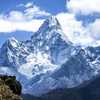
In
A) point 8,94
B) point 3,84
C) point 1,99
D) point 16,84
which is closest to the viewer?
point 1,99

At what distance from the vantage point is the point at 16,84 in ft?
257

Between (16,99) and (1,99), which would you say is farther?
(16,99)

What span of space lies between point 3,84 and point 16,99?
4.89 m

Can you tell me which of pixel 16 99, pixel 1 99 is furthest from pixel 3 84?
pixel 1 99

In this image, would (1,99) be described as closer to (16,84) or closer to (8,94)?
(8,94)

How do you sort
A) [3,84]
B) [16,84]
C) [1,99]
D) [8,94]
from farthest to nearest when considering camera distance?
1. [16,84]
2. [3,84]
3. [8,94]
4. [1,99]

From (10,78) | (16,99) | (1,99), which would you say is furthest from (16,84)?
(1,99)

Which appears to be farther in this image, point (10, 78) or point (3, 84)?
point (10, 78)

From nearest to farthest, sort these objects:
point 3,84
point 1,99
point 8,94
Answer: point 1,99
point 8,94
point 3,84

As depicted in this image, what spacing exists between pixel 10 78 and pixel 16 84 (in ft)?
6.54

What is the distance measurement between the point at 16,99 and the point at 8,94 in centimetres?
194

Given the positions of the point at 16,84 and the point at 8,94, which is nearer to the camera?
the point at 8,94

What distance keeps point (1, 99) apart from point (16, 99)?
18.9ft

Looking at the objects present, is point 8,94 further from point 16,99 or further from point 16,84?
point 16,84
